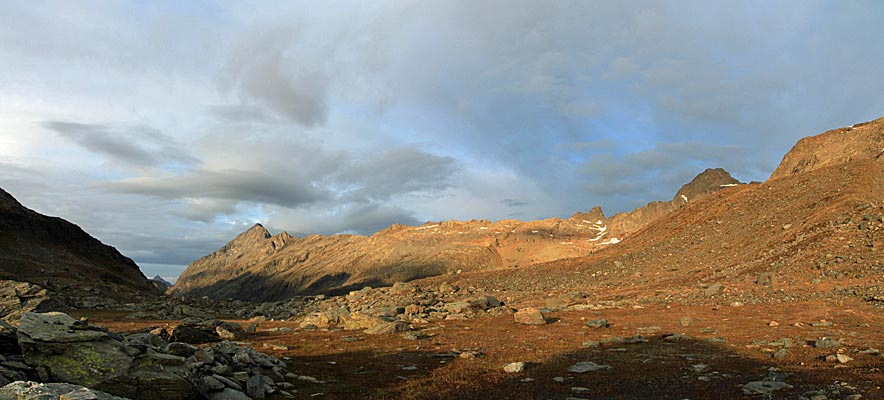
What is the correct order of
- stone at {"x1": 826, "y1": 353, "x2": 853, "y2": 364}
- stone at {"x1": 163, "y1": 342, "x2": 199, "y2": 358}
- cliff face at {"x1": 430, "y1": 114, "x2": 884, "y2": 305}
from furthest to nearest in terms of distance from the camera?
1. cliff face at {"x1": 430, "y1": 114, "x2": 884, "y2": 305}
2. stone at {"x1": 826, "y1": 353, "x2": 853, "y2": 364}
3. stone at {"x1": 163, "y1": 342, "x2": 199, "y2": 358}

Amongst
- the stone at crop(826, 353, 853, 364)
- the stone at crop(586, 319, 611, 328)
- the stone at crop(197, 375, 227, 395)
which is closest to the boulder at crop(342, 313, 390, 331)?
the stone at crop(586, 319, 611, 328)

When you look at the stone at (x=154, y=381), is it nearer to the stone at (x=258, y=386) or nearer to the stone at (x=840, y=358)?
the stone at (x=258, y=386)

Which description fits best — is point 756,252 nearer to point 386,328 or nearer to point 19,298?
point 386,328

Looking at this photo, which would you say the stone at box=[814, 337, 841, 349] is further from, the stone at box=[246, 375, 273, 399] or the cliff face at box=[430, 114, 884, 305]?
the stone at box=[246, 375, 273, 399]

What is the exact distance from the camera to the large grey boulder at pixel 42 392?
8734 mm

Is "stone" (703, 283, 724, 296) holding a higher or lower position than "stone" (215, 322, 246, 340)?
higher

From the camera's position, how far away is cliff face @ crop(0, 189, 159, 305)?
71250 mm

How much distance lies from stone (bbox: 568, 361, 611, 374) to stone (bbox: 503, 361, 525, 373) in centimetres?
202

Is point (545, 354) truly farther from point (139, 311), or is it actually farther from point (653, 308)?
point (139, 311)

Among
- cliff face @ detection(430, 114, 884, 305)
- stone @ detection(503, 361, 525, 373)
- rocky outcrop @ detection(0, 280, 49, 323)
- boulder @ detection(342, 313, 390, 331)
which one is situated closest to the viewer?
stone @ detection(503, 361, 525, 373)

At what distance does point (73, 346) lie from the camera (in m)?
13.1

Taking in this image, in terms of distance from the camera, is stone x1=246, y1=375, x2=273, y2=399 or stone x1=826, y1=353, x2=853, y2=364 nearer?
stone x1=246, y1=375, x2=273, y2=399

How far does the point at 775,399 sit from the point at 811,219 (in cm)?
5517

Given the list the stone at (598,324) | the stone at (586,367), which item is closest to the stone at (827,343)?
the stone at (586,367)
